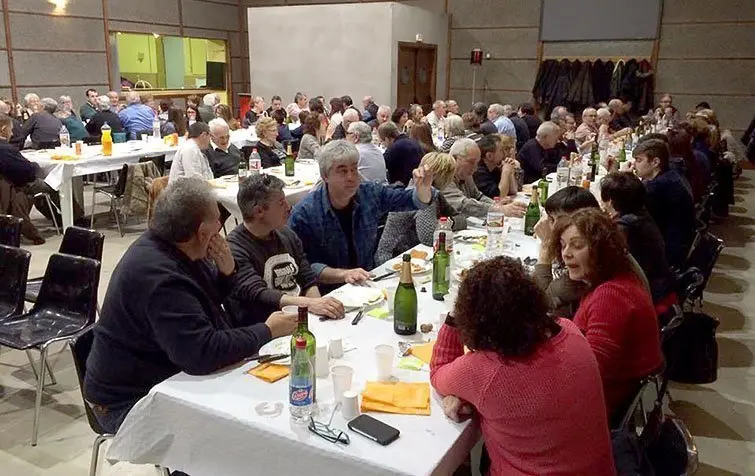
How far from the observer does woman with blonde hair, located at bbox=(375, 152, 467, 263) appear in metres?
3.61

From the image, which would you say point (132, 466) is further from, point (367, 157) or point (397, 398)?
point (367, 157)

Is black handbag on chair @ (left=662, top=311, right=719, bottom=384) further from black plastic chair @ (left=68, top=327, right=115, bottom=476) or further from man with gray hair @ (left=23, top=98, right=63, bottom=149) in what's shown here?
man with gray hair @ (left=23, top=98, right=63, bottom=149)

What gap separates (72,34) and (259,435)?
1204 centimetres

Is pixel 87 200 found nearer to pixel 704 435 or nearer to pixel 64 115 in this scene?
pixel 64 115

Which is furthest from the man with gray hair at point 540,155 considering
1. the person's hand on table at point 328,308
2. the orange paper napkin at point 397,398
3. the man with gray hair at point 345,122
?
the orange paper napkin at point 397,398

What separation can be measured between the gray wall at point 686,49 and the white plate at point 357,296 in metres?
11.0

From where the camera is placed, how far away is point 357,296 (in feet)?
8.70

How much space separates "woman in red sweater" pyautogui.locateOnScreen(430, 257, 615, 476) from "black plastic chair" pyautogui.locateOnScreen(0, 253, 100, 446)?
7.24 ft

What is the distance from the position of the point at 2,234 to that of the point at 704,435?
417 cm

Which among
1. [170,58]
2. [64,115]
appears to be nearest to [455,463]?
[64,115]

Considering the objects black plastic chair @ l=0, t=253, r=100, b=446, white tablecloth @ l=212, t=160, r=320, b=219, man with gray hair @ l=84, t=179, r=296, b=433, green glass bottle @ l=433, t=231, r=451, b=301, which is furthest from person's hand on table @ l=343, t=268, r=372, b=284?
white tablecloth @ l=212, t=160, r=320, b=219

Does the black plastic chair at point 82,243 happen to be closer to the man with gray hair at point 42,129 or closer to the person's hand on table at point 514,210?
the person's hand on table at point 514,210

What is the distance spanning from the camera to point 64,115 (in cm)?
943

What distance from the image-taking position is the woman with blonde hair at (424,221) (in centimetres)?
361
